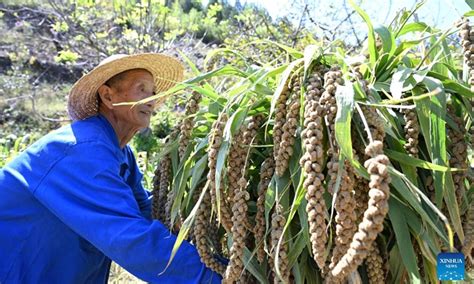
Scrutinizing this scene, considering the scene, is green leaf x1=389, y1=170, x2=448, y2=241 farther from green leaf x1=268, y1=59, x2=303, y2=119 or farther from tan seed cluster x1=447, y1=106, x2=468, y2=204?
green leaf x1=268, y1=59, x2=303, y2=119

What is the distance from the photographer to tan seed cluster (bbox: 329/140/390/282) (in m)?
0.98

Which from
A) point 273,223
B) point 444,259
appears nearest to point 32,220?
point 273,223

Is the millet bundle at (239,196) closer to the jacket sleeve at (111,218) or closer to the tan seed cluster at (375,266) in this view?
the jacket sleeve at (111,218)

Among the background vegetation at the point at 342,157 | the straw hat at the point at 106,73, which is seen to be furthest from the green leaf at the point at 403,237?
the straw hat at the point at 106,73

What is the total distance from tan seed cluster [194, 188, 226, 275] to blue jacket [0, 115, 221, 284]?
41 millimetres

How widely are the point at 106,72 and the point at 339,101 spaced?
121 cm

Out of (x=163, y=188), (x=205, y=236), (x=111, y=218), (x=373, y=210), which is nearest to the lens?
(x=373, y=210)

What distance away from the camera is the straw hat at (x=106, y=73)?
211 cm

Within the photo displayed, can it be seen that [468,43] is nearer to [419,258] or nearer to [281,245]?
[419,258]

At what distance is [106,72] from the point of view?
6.97ft

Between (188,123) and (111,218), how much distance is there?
0.34 m

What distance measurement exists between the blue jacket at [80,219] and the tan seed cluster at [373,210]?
53 centimetres

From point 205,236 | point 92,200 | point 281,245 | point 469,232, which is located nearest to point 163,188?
point 92,200

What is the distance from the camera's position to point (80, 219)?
1599 mm
